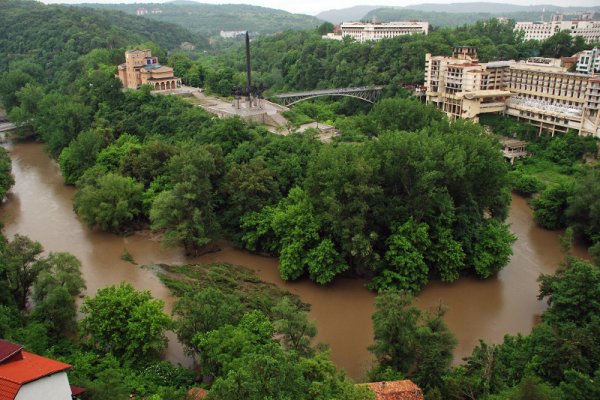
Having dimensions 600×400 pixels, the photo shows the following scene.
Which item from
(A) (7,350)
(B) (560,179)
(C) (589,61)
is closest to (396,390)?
(A) (7,350)

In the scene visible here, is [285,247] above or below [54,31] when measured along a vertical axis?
below

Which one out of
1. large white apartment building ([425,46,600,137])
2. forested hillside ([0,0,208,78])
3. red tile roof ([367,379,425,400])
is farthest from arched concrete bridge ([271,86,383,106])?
red tile roof ([367,379,425,400])

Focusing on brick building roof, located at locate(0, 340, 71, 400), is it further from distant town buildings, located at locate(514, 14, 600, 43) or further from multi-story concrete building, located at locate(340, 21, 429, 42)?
multi-story concrete building, located at locate(340, 21, 429, 42)

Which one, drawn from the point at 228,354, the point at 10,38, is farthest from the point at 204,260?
the point at 10,38

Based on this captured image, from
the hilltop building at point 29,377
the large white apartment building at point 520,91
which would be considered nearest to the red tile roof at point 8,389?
the hilltop building at point 29,377

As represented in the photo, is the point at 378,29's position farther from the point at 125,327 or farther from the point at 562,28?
the point at 125,327

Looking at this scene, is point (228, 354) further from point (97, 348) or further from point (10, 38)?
point (10, 38)
